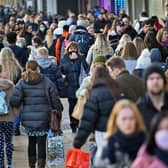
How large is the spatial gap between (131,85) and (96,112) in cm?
68

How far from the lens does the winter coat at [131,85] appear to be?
970 centimetres

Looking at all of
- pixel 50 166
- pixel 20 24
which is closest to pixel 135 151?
pixel 50 166

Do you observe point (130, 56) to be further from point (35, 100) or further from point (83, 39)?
point (83, 39)

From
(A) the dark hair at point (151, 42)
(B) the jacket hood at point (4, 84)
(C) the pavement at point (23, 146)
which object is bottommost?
(C) the pavement at point (23, 146)

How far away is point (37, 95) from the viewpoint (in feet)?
39.0

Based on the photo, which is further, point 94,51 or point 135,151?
point 94,51

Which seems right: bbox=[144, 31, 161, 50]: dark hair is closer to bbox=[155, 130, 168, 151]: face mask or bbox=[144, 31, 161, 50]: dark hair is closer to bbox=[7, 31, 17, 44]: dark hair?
bbox=[7, 31, 17, 44]: dark hair

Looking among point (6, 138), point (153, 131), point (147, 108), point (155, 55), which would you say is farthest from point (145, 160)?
point (155, 55)

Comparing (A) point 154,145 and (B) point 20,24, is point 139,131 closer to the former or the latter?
(A) point 154,145

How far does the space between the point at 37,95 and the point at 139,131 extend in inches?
188

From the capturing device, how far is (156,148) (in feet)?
22.4

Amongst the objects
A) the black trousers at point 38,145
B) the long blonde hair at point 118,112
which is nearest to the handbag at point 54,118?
the black trousers at point 38,145

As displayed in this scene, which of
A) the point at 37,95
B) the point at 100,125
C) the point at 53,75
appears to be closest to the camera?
the point at 100,125

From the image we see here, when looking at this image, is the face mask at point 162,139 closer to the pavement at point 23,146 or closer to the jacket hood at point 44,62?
the pavement at point 23,146
